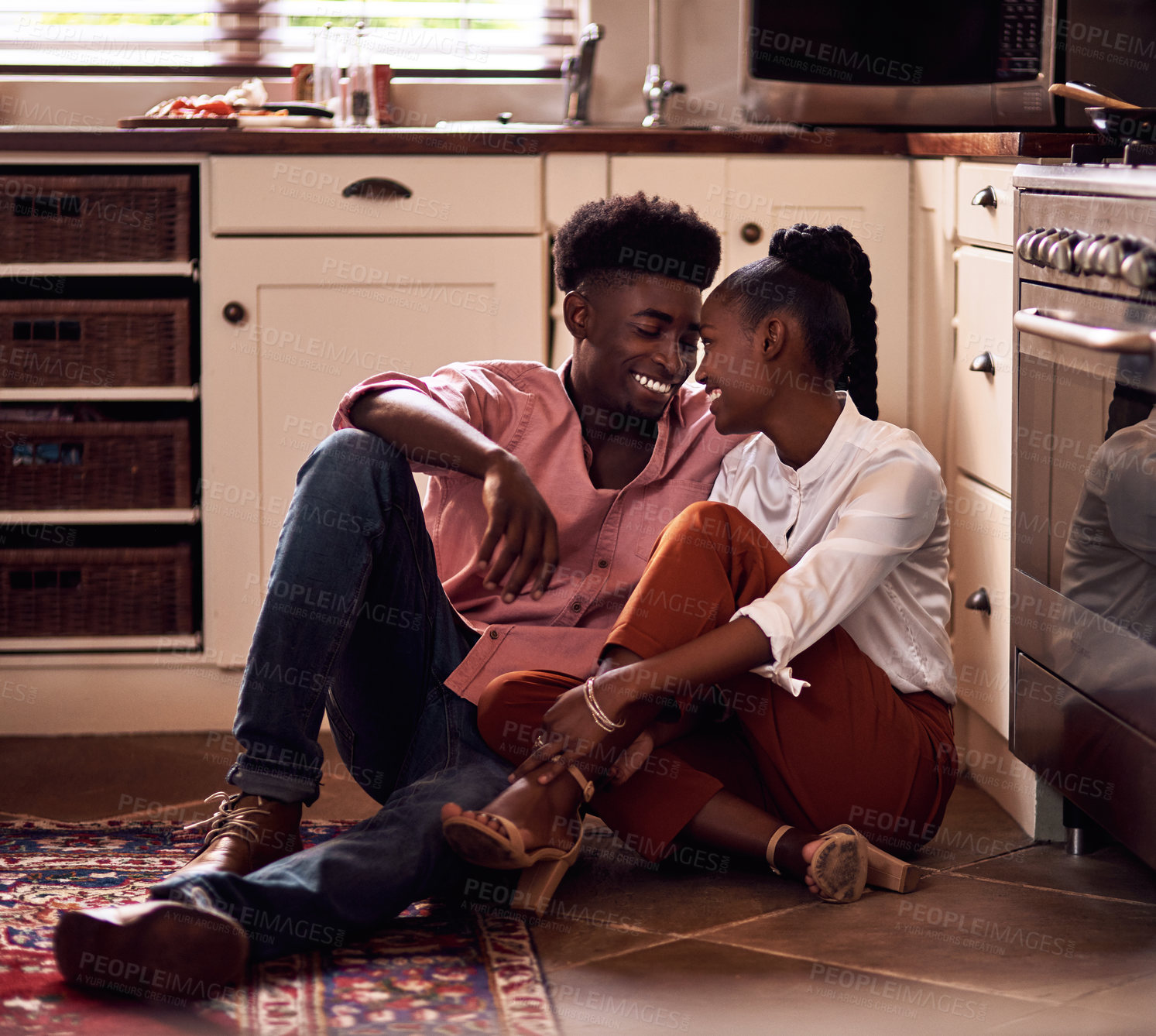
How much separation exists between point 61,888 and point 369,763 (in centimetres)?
35

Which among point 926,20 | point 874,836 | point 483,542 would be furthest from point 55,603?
point 926,20

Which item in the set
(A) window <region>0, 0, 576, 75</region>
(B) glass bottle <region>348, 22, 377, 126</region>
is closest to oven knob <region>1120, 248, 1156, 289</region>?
(B) glass bottle <region>348, 22, 377, 126</region>

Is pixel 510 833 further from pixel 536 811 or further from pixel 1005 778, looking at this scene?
pixel 1005 778

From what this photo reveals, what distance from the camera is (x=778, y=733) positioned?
154 centimetres

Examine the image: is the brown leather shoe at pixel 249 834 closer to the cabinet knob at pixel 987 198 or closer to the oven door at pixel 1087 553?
the oven door at pixel 1087 553

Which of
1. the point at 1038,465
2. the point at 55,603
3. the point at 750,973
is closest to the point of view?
the point at 750,973

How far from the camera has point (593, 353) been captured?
1.75 metres

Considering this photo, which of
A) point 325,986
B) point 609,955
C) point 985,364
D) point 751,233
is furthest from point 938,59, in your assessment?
point 325,986

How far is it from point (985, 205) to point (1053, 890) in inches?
34.4

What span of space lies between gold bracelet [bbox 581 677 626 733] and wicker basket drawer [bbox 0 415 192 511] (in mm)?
1059

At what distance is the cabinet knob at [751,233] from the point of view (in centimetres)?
227

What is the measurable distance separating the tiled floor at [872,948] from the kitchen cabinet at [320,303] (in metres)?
0.86

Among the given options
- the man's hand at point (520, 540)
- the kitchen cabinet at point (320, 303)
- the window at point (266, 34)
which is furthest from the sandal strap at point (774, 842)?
the window at point (266, 34)

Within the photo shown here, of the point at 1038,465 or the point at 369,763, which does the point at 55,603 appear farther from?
the point at 1038,465
